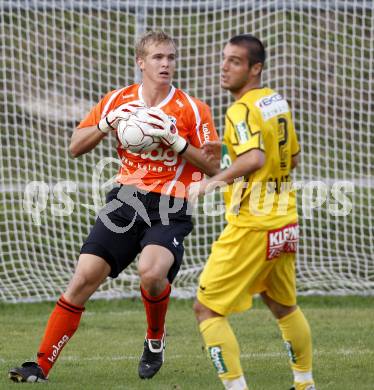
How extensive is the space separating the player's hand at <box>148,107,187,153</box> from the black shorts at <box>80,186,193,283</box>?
465mm

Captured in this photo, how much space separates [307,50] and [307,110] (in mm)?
664

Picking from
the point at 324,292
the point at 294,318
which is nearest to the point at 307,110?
the point at 324,292

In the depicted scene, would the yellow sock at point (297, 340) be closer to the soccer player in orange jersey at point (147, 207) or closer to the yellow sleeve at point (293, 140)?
the yellow sleeve at point (293, 140)

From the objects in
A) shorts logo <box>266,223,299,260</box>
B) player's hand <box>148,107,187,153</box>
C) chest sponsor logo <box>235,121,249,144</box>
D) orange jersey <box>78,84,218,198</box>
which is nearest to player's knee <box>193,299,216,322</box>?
shorts logo <box>266,223,299,260</box>

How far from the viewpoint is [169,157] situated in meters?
6.18

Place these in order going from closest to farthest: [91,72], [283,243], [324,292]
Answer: [283,243]
[324,292]
[91,72]

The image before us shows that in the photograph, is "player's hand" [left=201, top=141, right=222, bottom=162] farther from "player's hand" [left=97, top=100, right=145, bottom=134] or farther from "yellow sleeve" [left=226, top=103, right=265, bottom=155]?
"player's hand" [left=97, top=100, right=145, bottom=134]

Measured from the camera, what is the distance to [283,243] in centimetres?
502

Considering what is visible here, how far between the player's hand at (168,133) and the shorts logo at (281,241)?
1.02m

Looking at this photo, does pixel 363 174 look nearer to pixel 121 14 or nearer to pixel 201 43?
pixel 201 43

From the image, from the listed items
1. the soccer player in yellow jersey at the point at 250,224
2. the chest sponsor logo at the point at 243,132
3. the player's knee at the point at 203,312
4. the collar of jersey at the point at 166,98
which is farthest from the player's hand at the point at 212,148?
the collar of jersey at the point at 166,98

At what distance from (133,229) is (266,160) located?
4.49 feet

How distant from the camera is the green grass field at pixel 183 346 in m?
5.94

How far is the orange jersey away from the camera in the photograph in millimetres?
6164
